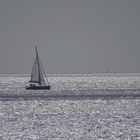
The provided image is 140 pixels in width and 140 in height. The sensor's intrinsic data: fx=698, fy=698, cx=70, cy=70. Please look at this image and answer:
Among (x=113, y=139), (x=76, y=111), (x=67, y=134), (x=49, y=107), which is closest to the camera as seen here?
(x=113, y=139)

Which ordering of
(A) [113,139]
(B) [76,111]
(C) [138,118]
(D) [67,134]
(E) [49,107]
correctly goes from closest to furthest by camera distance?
(A) [113,139] → (D) [67,134] → (C) [138,118] → (B) [76,111] → (E) [49,107]

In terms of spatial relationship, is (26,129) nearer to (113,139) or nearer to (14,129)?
(14,129)

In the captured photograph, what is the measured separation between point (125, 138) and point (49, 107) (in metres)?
35.9

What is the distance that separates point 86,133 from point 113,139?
4416 millimetres

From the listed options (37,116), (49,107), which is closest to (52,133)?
(37,116)

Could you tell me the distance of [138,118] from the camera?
6338cm

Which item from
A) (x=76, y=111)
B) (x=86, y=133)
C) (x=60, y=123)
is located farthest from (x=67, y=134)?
(x=76, y=111)

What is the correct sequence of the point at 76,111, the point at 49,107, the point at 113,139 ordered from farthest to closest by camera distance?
the point at 49,107 → the point at 76,111 → the point at 113,139

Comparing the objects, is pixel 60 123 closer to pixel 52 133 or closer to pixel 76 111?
pixel 52 133

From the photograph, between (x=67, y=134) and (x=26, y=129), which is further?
(x=26, y=129)

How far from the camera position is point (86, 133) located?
4944cm

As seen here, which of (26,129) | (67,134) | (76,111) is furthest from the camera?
(76,111)

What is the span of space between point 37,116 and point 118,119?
8.95 m

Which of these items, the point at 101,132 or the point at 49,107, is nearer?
the point at 101,132
